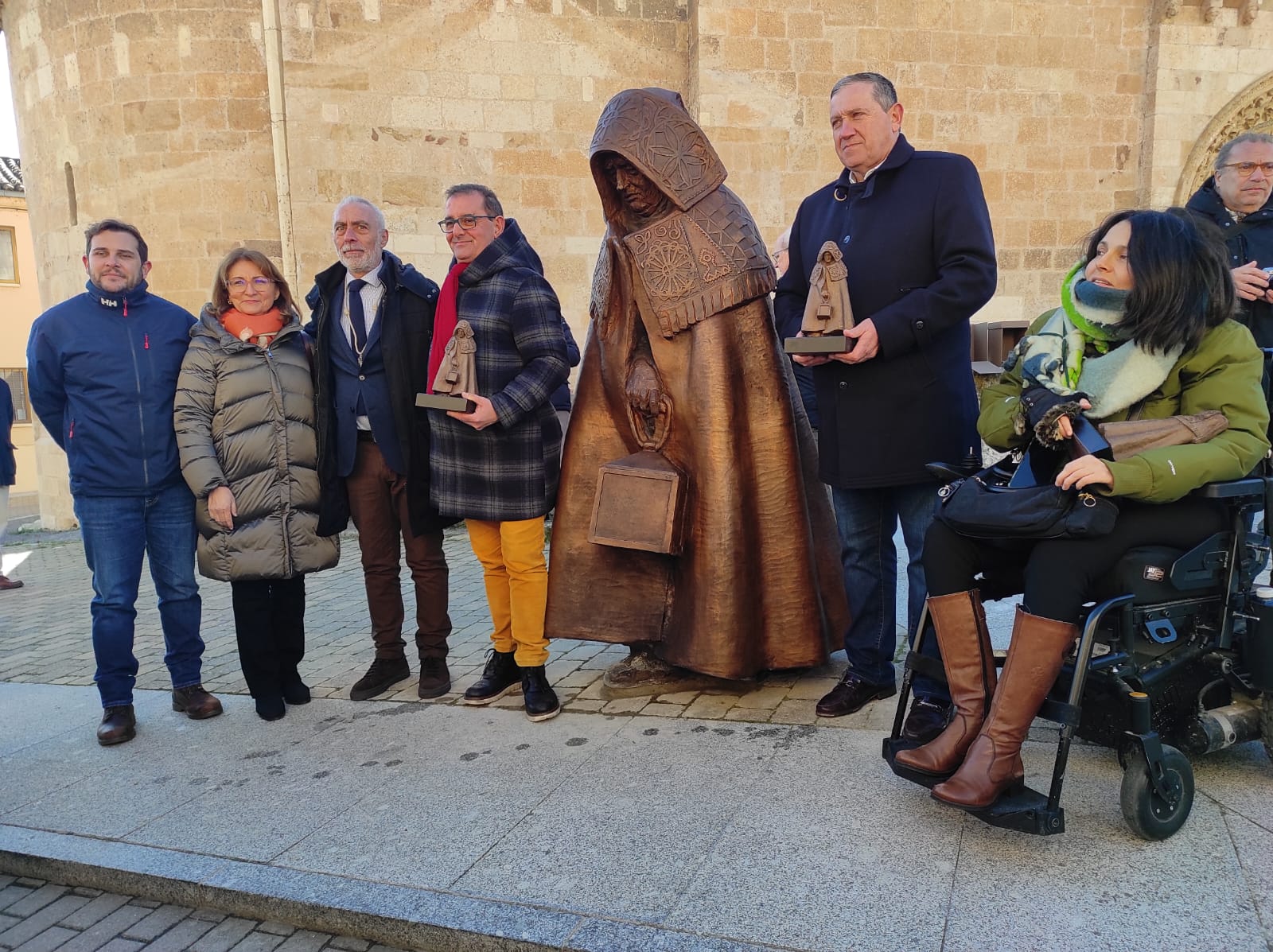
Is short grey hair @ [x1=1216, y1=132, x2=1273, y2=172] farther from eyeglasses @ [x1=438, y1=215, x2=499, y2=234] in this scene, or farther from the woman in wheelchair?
eyeglasses @ [x1=438, y1=215, x2=499, y2=234]

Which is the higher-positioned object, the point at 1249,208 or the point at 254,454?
the point at 1249,208

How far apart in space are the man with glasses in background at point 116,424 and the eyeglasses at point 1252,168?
439cm

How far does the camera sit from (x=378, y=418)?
422cm

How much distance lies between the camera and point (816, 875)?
248 centimetres

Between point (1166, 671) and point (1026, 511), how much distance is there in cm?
58

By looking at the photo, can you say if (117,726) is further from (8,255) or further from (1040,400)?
(8,255)

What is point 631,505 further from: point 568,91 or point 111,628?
point 568,91

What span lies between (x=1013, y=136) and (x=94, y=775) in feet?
36.9

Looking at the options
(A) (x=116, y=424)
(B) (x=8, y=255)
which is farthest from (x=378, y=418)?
(B) (x=8, y=255)

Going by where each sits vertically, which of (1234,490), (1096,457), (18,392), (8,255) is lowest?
(18,392)

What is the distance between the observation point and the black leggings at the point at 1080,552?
101 inches

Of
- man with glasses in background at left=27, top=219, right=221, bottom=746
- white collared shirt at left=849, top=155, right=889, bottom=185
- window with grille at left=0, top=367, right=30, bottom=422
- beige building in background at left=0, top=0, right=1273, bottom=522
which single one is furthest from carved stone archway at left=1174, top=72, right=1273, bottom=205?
window with grille at left=0, top=367, right=30, bottom=422

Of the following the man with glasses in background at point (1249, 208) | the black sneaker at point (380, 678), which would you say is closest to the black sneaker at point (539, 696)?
the black sneaker at point (380, 678)

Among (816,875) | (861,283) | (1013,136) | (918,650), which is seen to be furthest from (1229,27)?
(816,875)
